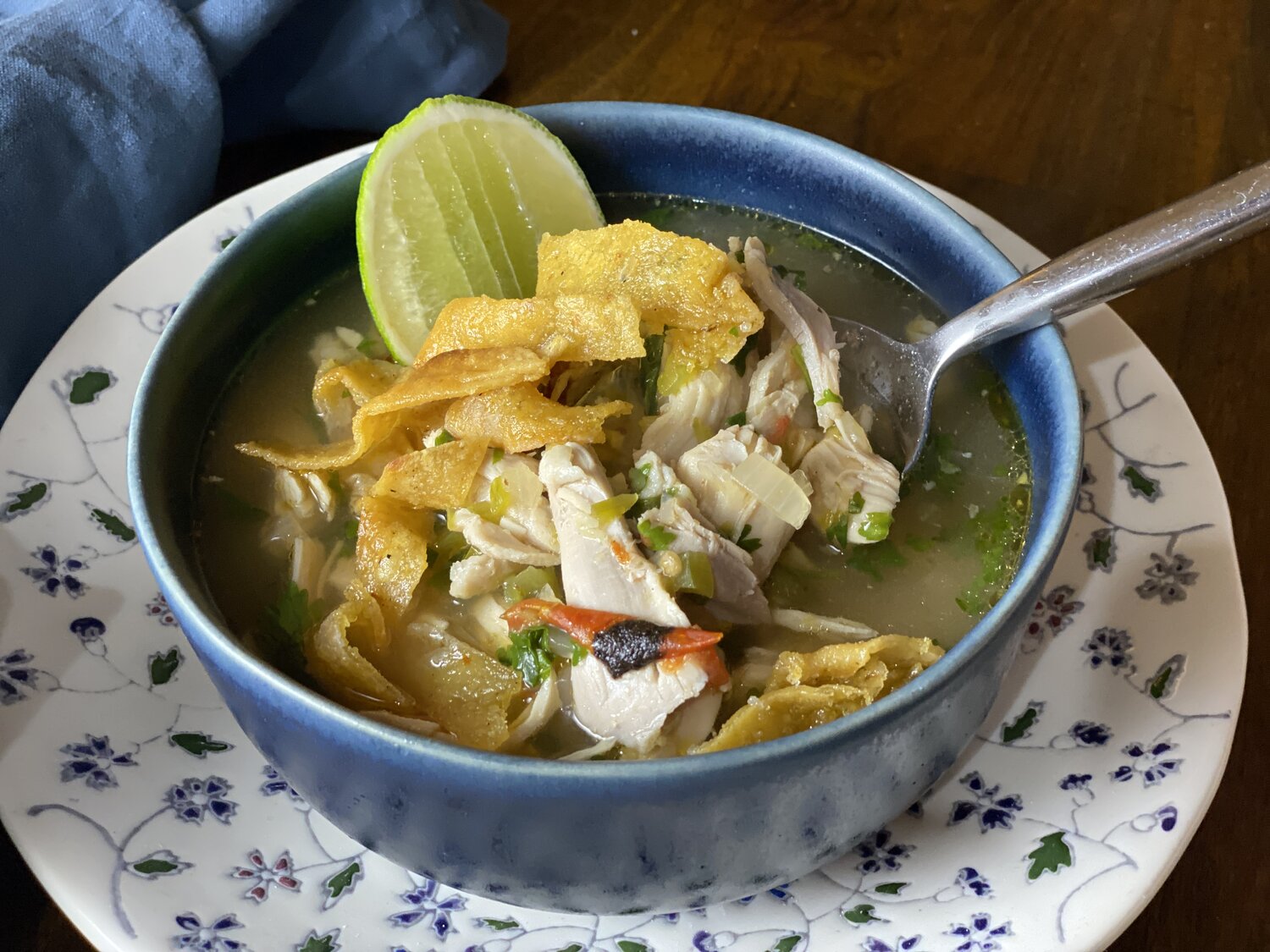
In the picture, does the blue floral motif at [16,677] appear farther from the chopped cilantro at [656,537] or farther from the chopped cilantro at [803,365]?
the chopped cilantro at [803,365]

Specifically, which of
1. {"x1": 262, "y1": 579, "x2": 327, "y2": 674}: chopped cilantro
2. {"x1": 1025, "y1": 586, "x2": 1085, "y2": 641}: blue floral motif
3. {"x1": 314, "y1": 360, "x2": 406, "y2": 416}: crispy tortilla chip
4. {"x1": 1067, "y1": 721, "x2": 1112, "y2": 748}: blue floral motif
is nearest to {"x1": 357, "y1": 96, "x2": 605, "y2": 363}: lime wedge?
{"x1": 314, "y1": 360, "x2": 406, "y2": 416}: crispy tortilla chip

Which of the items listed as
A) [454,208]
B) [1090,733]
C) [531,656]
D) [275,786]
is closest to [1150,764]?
[1090,733]

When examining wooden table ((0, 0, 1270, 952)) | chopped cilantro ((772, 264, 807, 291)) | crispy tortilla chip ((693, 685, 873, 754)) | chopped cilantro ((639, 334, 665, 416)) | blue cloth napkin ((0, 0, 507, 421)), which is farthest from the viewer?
wooden table ((0, 0, 1270, 952))

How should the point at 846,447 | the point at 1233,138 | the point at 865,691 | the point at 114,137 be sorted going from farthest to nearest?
the point at 1233,138, the point at 114,137, the point at 846,447, the point at 865,691

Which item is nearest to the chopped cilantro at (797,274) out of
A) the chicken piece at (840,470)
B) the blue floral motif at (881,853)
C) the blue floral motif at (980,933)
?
the chicken piece at (840,470)

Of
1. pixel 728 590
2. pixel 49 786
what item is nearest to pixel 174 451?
pixel 49 786

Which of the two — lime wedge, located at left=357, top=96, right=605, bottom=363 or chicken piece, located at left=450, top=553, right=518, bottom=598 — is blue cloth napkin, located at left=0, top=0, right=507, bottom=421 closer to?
lime wedge, located at left=357, top=96, right=605, bottom=363

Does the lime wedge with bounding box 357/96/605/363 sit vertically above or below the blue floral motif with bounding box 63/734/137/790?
above

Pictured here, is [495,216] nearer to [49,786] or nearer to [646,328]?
[646,328]

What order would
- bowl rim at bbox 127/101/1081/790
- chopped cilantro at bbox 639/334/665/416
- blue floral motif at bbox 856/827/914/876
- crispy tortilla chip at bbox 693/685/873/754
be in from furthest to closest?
chopped cilantro at bbox 639/334/665/416, blue floral motif at bbox 856/827/914/876, crispy tortilla chip at bbox 693/685/873/754, bowl rim at bbox 127/101/1081/790
